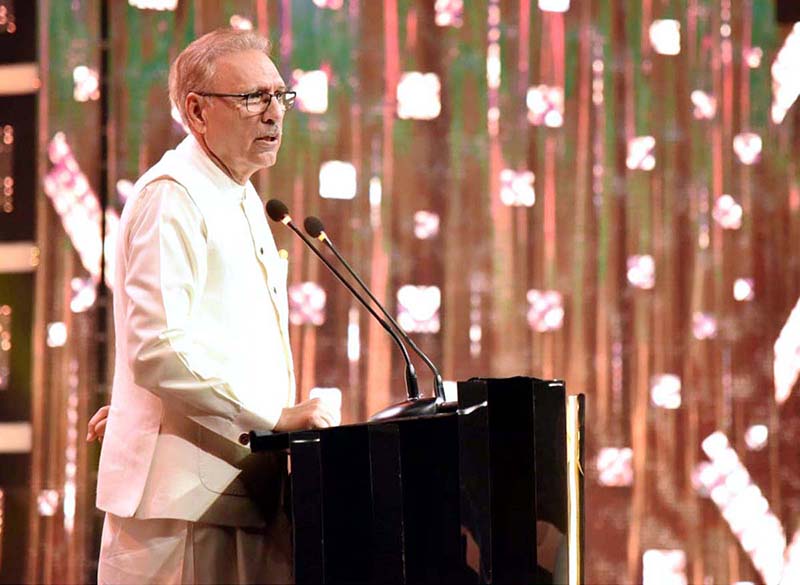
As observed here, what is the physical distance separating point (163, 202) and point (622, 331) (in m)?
2.59

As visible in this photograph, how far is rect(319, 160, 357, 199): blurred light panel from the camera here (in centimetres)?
405

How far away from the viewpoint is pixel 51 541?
388 cm

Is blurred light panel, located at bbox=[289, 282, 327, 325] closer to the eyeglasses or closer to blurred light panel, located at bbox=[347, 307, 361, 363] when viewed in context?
blurred light panel, located at bbox=[347, 307, 361, 363]

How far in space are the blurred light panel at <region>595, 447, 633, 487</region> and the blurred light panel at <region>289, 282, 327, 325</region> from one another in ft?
3.60

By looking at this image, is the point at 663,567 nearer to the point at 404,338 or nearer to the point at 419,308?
the point at 419,308

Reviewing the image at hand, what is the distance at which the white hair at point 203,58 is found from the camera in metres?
2.17

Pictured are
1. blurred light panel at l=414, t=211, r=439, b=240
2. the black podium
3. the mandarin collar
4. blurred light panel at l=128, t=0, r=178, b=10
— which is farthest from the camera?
blurred light panel at l=414, t=211, r=439, b=240

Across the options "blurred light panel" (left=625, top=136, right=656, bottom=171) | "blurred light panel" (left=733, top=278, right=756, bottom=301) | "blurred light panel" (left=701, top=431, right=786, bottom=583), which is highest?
"blurred light panel" (left=625, top=136, right=656, bottom=171)

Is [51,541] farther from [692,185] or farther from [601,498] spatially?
[692,185]

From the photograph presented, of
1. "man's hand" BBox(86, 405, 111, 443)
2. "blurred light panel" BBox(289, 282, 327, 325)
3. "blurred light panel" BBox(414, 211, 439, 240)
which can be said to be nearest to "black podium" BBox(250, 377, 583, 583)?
"man's hand" BBox(86, 405, 111, 443)

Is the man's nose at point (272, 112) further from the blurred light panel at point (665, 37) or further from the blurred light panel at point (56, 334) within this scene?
the blurred light panel at point (665, 37)

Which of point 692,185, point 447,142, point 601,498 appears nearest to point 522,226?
point 447,142

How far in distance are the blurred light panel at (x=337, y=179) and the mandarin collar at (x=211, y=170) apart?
6.23 ft

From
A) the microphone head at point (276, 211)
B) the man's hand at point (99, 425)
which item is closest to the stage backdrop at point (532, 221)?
the microphone head at point (276, 211)
